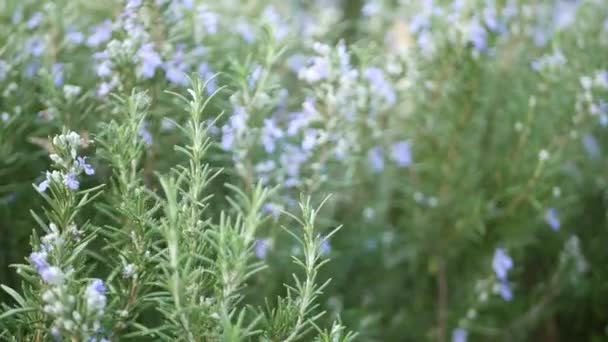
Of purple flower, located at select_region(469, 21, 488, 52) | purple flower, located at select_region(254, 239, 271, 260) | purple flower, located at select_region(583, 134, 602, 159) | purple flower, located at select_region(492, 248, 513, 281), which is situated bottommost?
purple flower, located at select_region(254, 239, 271, 260)

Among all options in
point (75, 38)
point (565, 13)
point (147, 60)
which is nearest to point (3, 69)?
point (75, 38)

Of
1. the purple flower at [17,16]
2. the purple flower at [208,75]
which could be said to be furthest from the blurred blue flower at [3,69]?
the purple flower at [208,75]

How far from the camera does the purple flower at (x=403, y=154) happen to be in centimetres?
247

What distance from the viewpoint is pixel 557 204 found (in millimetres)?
2238

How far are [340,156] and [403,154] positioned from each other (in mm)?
498

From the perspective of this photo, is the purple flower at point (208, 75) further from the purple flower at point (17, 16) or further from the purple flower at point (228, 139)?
the purple flower at point (17, 16)

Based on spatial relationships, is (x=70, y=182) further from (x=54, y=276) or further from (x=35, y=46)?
(x=35, y=46)

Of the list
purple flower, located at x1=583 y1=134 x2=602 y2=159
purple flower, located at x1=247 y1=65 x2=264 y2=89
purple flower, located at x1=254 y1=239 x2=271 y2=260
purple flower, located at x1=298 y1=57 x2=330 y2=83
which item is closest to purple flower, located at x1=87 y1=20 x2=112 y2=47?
purple flower, located at x1=247 y1=65 x2=264 y2=89

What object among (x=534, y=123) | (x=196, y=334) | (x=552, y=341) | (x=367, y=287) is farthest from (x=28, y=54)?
(x=552, y=341)

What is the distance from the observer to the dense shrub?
1.54 m

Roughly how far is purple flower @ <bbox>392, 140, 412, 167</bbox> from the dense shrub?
1cm

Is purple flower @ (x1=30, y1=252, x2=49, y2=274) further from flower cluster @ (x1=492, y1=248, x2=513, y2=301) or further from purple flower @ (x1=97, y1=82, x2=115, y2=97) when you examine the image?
flower cluster @ (x1=492, y1=248, x2=513, y2=301)

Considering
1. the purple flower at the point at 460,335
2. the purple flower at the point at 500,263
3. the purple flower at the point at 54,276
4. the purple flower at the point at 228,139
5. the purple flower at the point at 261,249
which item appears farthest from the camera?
the purple flower at the point at 460,335

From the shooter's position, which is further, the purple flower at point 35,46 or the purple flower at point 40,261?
the purple flower at point 35,46
